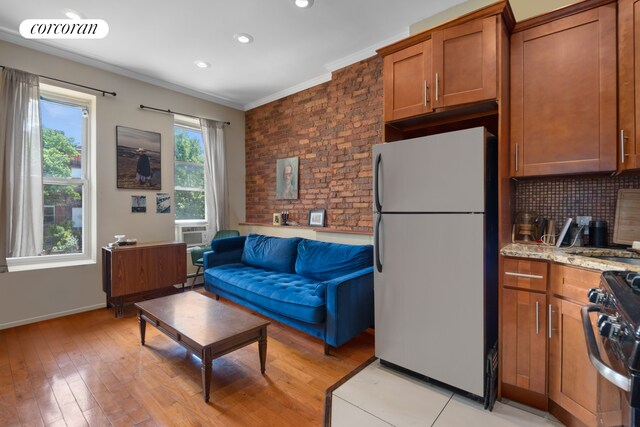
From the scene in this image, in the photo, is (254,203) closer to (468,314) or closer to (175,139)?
(175,139)

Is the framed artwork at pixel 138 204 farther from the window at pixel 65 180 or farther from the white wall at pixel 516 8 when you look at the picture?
the white wall at pixel 516 8

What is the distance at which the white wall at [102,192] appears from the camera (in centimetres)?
297

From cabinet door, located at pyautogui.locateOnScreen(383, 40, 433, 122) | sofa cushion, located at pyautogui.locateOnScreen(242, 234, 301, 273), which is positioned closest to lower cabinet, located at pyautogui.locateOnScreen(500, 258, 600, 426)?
cabinet door, located at pyautogui.locateOnScreen(383, 40, 433, 122)

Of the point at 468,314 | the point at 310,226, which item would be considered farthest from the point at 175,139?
the point at 468,314

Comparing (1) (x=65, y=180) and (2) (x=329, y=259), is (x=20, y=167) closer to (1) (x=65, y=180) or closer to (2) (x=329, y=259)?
(1) (x=65, y=180)

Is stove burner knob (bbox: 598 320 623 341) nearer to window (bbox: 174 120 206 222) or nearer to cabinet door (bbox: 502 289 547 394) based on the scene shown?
cabinet door (bbox: 502 289 547 394)

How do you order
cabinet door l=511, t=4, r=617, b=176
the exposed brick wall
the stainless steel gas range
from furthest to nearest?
the exposed brick wall < cabinet door l=511, t=4, r=617, b=176 < the stainless steel gas range

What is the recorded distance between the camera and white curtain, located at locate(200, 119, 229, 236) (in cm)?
448

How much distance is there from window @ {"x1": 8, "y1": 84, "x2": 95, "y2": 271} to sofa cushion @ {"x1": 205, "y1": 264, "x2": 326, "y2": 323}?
1.60 metres

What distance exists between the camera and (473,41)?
6.12ft

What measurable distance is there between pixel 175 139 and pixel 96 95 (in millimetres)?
1049

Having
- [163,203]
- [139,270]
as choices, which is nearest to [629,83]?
[139,270]

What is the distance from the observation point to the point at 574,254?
164cm

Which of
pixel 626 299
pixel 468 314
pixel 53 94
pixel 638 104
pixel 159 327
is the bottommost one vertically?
pixel 159 327
